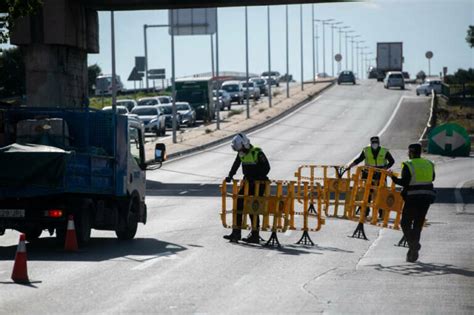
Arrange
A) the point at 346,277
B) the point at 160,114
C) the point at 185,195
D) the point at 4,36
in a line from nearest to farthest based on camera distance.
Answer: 1. the point at 346,277
2. the point at 4,36
3. the point at 185,195
4. the point at 160,114

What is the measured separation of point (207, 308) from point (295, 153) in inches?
1633

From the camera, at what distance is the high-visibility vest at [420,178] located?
18.9 metres

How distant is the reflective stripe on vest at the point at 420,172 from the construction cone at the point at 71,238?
517cm

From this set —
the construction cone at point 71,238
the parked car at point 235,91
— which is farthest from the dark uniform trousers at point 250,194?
the parked car at point 235,91

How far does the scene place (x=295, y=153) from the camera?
54906 millimetres

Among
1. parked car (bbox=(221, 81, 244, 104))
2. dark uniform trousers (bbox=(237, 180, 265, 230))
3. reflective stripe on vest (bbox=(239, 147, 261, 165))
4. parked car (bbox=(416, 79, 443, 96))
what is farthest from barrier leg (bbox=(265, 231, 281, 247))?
parked car (bbox=(221, 81, 244, 104))

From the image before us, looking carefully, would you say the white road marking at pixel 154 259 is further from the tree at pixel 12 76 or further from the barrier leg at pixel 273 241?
the tree at pixel 12 76

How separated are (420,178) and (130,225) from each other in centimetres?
575

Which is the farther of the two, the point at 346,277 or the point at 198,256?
the point at 198,256

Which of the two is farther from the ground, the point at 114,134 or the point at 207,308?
the point at 114,134

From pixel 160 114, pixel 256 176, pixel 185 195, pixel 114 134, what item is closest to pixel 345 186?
pixel 256 176

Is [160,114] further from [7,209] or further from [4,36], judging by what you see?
[7,209]

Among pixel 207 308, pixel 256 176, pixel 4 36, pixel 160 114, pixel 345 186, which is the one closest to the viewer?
pixel 207 308

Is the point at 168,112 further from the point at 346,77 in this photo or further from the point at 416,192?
the point at 416,192
